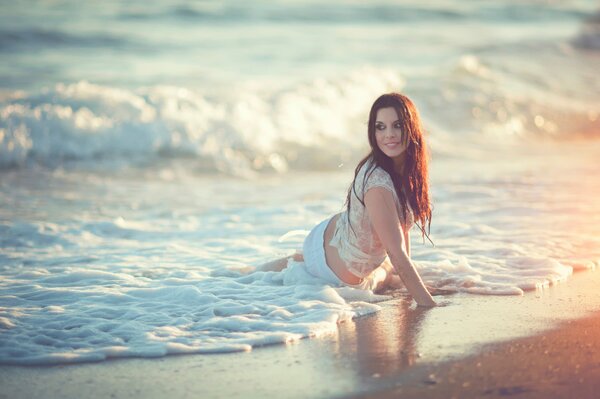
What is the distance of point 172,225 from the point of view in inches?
338

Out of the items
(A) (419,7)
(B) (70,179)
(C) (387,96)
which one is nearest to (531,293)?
(C) (387,96)

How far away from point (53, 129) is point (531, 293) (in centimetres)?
889

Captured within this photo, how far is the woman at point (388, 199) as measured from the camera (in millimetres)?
5328

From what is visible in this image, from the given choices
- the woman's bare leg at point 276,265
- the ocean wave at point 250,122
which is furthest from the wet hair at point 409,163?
the ocean wave at point 250,122

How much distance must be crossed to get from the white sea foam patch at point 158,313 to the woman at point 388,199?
27 cm

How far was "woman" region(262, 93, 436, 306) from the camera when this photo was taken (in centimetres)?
533

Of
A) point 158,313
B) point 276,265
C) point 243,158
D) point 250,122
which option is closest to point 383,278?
point 276,265

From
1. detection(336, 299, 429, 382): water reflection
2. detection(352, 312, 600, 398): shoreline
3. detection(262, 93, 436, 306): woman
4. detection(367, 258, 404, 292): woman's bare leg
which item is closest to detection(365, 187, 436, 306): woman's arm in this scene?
detection(262, 93, 436, 306): woman

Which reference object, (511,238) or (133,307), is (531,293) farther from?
(133,307)

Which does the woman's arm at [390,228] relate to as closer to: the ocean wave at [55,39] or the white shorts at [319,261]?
the white shorts at [319,261]

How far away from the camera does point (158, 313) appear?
5.42 m

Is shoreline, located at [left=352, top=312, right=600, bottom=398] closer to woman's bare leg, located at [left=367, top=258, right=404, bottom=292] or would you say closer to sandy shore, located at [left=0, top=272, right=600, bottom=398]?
sandy shore, located at [left=0, top=272, right=600, bottom=398]

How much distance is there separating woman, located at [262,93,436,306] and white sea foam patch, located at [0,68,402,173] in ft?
21.5

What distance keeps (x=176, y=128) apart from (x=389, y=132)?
27.5 ft
